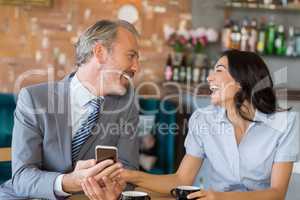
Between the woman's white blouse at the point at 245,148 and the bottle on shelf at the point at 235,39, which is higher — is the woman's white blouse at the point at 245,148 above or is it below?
below

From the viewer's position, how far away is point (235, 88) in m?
2.12

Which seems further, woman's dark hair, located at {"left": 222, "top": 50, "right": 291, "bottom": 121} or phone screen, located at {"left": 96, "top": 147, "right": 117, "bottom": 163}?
woman's dark hair, located at {"left": 222, "top": 50, "right": 291, "bottom": 121}

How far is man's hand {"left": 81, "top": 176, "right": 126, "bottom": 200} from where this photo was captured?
1.65 m

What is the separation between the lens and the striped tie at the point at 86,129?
6.48 feet

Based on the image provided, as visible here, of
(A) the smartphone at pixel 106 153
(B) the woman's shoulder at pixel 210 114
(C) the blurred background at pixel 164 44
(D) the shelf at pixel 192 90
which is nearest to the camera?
(A) the smartphone at pixel 106 153

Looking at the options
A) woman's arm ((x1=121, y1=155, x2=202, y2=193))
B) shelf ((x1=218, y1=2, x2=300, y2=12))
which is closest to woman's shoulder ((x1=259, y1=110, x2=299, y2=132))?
woman's arm ((x1=121, y1=155, x2=202, y2=193))

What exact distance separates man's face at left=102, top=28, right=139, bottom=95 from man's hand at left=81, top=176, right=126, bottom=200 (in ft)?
1.65

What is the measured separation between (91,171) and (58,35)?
10.5ft

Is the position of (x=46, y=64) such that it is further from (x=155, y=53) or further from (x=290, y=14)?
(x=290, y=14)

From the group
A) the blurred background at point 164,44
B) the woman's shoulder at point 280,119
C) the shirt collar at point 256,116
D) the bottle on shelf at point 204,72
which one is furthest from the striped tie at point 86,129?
the bottle on shelf at point 204,72

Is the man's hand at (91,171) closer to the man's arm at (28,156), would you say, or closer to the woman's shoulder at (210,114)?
the man's arm at (28,156)

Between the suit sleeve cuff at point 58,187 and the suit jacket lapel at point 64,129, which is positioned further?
the suit jacket lapel at point 64,129

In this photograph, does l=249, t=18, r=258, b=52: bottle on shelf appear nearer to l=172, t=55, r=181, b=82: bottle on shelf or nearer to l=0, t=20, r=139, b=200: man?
l=172, t=55, r=181, b=82: bottle on shelf

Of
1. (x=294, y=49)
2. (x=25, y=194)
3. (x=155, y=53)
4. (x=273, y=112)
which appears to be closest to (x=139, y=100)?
(x=155, y=53)
